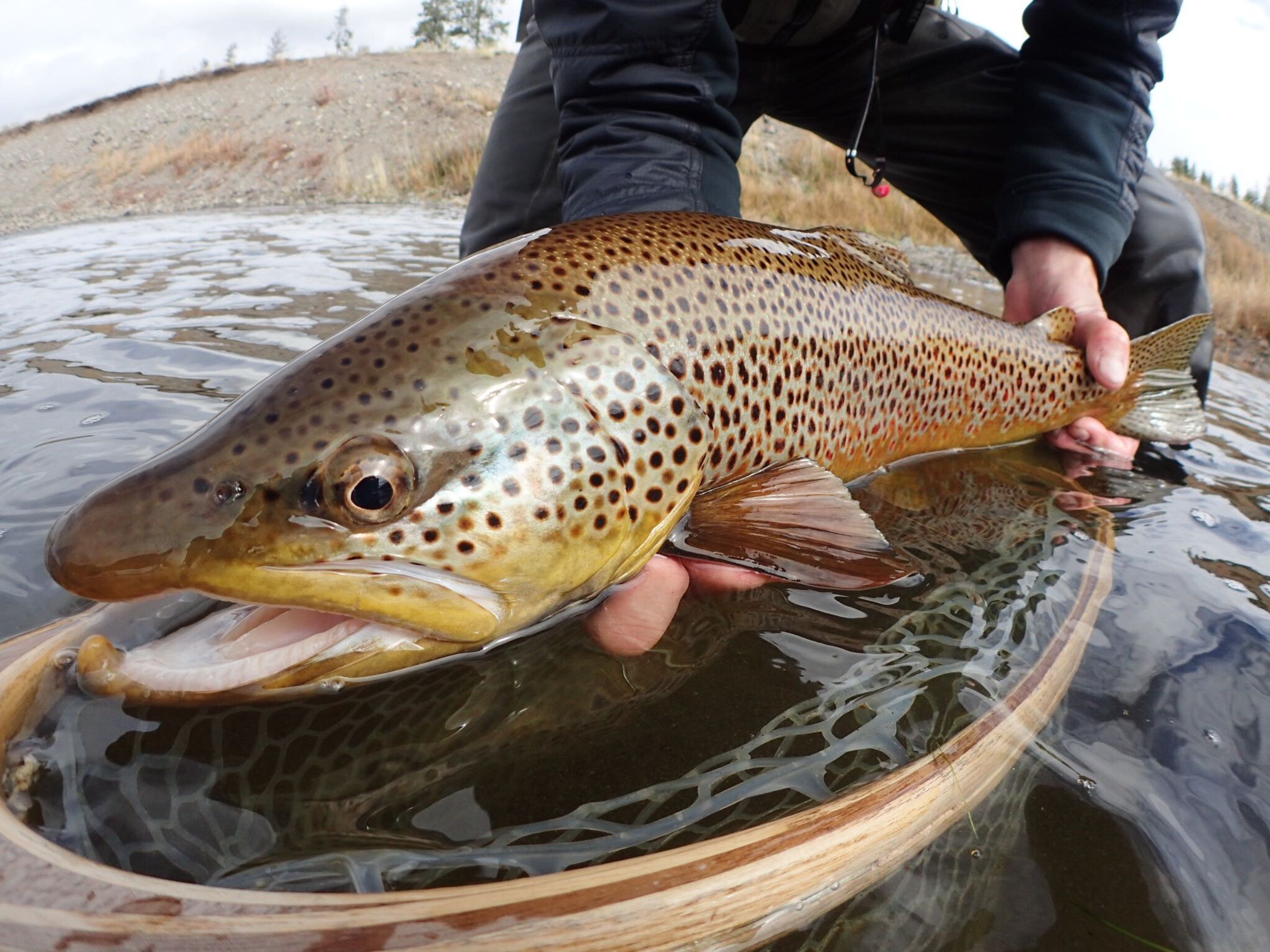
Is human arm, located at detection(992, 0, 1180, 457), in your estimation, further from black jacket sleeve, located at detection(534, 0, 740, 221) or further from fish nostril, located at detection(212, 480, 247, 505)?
fish nostril, located at detection(212, 480, 247, 505)

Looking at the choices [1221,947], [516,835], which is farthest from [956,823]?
[516,835]

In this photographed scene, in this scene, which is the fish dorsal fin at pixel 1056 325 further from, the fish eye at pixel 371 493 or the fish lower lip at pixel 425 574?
the fish eye at pixel 371 493

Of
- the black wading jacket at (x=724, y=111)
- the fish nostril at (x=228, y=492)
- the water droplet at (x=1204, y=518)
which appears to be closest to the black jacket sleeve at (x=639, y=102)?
the black wading jacket at (x=724, y=111)

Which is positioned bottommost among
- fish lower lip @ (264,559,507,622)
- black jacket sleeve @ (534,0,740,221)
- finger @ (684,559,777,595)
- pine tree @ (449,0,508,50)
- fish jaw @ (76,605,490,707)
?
finger @ (684,559,777,595)

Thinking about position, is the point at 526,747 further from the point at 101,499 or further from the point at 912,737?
the point at 101,499

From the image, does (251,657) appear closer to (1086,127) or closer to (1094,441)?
(1094,441)

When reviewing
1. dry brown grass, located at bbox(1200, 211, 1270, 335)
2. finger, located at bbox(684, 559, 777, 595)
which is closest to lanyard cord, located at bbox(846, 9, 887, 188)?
finger, located at bbox(684, 559, 777, 595)

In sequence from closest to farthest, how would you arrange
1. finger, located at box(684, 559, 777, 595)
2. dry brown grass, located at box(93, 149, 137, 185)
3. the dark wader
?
finger, located at box(684, 559, 777, 595), the dark wader, dry brown grass, located at box(93, 149, 137, 185)

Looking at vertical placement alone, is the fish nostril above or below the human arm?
below
